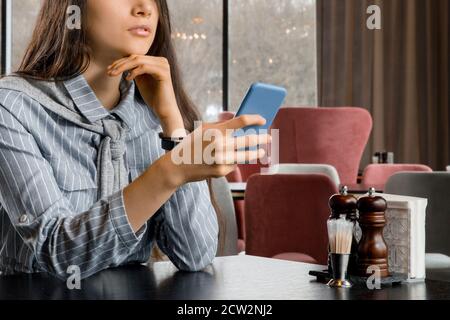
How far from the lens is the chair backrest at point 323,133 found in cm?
565

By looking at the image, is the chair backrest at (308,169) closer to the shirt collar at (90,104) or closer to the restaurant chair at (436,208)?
the restaurant chair at (436,208)

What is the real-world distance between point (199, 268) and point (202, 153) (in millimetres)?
324

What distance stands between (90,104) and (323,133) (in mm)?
4350

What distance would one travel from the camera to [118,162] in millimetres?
1432

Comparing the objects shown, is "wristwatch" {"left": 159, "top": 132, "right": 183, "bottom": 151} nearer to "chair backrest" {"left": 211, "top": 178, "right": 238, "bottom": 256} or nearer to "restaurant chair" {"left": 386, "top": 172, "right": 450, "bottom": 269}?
"chair backrest" {"left": 211, "top": 178, "right": 238, "bottom": 256}

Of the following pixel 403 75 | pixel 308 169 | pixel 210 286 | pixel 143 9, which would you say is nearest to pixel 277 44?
pixel 403 75

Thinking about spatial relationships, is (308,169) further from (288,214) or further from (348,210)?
(348,210)

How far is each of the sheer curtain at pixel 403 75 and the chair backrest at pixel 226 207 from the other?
479 cm

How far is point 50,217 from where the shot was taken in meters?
1.28

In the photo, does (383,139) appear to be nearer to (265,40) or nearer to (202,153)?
(265,40)

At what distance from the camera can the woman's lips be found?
1396mm

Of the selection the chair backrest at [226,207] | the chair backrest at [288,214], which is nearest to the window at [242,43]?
the chair backrest at [288,214]

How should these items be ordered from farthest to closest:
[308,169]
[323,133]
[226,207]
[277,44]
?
[277,44] → [323,133] → [308,169] → [226,207]

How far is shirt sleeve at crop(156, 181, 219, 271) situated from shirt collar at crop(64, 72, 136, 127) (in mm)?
168
